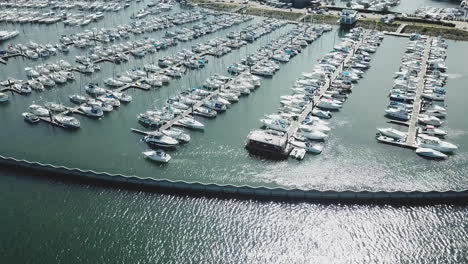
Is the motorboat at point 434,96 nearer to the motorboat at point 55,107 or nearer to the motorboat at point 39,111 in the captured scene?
the motorboat at point 55,107

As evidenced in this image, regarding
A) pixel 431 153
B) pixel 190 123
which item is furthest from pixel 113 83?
pixel 431 153

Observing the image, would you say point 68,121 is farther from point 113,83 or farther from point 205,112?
point 205,112

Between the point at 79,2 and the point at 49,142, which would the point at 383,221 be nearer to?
the point at 49,142

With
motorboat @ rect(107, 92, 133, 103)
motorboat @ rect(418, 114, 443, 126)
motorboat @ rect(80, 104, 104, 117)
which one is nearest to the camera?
motorboat @ rect(418, 114, 443, 126)

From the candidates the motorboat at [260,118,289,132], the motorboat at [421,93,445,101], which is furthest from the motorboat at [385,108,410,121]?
the motorboat at [260,118,289,132]

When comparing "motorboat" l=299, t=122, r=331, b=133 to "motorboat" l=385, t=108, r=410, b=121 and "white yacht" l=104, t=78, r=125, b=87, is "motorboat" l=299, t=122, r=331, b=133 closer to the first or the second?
"motorboat" l=385, t=108, r=410, b=121

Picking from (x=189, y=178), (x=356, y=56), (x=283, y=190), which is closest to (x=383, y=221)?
(x=283, y=190)

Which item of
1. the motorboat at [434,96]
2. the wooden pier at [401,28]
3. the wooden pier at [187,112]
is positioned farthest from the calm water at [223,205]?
the wooden pier at [401,28]

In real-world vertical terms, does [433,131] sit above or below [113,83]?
below
